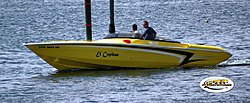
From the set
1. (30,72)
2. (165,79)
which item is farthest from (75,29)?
(165,79)

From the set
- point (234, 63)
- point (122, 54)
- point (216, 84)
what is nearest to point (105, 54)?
point (122, 54)

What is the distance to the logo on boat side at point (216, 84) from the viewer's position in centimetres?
1280

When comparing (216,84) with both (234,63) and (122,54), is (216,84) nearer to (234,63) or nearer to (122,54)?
(122,54)

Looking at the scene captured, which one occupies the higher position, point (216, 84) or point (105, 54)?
point (105, 54)

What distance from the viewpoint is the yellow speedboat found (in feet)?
48.8

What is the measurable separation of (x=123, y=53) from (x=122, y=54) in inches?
2.6

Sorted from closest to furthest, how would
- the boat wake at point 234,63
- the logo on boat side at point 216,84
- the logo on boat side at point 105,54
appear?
the logo on boat side at point 216,84 < the logo on boat side at point 105,54 < the boat wake at point 234,63

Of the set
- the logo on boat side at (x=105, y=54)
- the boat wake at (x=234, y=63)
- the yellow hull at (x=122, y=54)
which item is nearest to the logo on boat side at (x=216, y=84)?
the yellow hull at (x=122, y=54)

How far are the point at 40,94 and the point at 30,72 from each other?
11.9 feet

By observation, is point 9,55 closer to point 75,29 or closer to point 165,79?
point 165,79

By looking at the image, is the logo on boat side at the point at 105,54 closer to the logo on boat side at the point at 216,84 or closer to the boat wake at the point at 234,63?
the logo on boat side at the point at 216,84

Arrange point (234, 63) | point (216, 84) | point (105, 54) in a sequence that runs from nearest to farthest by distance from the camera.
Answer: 1. point (216, 84)
2. point (105, 54)
3. point (234, 63)

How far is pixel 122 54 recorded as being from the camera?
1512cm

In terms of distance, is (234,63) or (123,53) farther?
(234,63)
